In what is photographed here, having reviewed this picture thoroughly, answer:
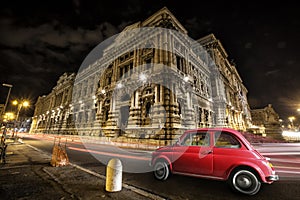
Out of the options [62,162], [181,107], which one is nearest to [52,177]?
[62,162]

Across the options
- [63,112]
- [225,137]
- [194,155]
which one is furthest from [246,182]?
[63,112]

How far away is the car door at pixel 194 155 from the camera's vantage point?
13.1 feet

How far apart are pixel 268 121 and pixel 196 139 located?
5394cm

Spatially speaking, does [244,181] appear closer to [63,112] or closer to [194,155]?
[194,155]

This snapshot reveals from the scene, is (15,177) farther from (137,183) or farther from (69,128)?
(69,128)

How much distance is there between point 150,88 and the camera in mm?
17500

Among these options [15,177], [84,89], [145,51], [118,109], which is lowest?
[15,177]

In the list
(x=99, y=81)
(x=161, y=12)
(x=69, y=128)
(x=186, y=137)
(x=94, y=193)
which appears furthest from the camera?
(x=69, y=128)

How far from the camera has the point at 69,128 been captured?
29000 millimetres

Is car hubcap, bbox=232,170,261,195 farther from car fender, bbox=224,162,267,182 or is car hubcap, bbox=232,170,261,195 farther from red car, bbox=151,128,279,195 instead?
car fender, bbox=224,162,267,182

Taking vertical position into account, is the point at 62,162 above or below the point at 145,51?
below

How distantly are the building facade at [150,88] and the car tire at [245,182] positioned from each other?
10629 millimetres

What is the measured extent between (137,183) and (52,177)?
9.54 ft

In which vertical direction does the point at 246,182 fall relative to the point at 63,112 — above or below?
below
